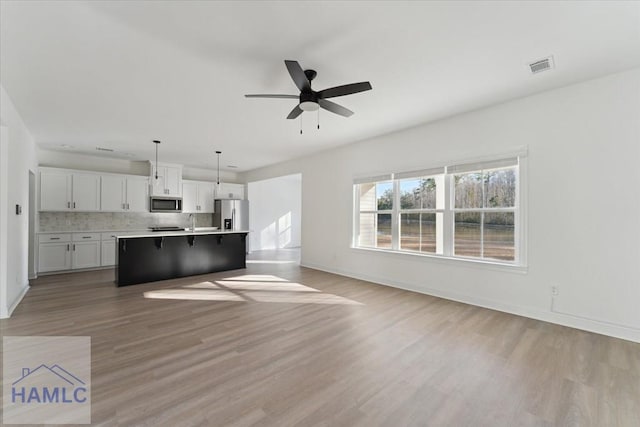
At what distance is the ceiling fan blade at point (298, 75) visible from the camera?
2.28m

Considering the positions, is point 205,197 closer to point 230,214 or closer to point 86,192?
point 230,214

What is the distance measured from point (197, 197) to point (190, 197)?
0.70 feet

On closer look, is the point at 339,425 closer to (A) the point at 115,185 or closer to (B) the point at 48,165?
(A) the point at 115,185

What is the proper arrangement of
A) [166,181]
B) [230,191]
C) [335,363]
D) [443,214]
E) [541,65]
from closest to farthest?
[335,363]
[541,65]
[443,214]
[166,181]
[230,191]

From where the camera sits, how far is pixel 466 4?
197cm

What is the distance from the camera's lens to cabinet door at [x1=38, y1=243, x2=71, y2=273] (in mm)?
5723

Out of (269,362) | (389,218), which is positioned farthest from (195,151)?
(269,362)

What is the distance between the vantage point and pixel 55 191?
602 centimetres

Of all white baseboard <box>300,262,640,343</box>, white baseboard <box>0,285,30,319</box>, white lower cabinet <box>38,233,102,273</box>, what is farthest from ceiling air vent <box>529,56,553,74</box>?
white lower cabinet <box>38,233,102,273</box>

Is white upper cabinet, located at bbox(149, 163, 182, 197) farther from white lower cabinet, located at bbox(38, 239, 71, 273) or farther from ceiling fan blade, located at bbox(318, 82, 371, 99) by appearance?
ceiling fan blade, located at bbox(318, 82, 371, 99)

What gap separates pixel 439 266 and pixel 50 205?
313 inches

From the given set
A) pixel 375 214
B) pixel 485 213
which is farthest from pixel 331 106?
pixel 375 214

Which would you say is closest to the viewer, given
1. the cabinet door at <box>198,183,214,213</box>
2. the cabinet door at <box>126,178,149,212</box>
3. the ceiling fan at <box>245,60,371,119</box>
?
the ceiling fan at <box>245,60,371,119</box>

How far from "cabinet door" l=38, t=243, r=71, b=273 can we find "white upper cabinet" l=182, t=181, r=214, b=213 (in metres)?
2.71
